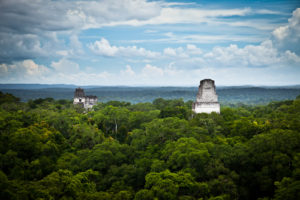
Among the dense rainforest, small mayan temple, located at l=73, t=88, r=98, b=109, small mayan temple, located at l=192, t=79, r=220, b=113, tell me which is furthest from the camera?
small mayan temple, located at l=73, t=88, r=98, b=109

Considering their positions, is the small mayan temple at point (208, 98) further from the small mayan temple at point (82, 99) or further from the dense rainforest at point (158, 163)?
the small mayan temple at point (82, 99)

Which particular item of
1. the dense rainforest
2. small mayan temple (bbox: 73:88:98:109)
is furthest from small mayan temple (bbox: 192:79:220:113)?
small mayan temple (bbox: 73:88:98:109)

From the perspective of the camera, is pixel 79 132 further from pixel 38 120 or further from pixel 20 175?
pixel 20 175

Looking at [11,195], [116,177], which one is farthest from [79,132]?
[11,195]

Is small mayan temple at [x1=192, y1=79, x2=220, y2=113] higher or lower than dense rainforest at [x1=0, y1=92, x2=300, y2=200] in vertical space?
higher

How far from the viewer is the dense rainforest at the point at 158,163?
2097cm

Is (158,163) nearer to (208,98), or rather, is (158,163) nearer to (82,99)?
(208,98)

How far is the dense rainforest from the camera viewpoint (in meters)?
21.0

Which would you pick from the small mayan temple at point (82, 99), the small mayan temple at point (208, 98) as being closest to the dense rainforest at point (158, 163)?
the small mayan temple at point (208, 98)

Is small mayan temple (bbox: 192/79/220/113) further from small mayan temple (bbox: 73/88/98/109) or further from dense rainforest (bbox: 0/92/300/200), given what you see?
small mayan temple (bbox: 73/88/98/109)

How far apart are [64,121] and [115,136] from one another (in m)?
7.18

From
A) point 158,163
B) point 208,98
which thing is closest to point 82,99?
point 208,98

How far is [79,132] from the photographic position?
1438 inches

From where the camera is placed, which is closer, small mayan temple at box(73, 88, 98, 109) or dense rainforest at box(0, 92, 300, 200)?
dense rainforest at box(0, 92, 300, 200)
